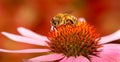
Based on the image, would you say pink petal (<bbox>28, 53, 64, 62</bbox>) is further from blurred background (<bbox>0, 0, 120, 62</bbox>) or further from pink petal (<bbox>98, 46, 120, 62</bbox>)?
blurred background (<bbox>0, 0, 120, 62</bbox>)

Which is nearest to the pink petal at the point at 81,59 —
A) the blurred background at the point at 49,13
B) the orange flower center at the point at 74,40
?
the orange flower center at the point at 74,40

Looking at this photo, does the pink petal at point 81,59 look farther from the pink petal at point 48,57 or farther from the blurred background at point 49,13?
the blurred background at point 49,13

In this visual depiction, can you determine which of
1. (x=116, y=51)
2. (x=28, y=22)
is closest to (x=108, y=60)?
(x=116, y=51)

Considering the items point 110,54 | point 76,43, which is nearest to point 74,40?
point 76,43

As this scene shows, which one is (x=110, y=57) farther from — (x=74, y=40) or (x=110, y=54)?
(x=74, y=40)

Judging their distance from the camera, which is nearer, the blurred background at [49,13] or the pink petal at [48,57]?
the pink petal at [48,57]

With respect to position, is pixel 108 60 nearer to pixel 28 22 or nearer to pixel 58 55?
pixel 58 55

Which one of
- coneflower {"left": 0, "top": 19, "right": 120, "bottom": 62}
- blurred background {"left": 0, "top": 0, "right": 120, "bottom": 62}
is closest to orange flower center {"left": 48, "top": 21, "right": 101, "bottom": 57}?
coneflower {"left": 0, "top": 19, "right": 120, "bottom": 62}

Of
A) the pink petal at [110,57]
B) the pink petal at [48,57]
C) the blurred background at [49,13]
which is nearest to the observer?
the pink petal at [48,57]
